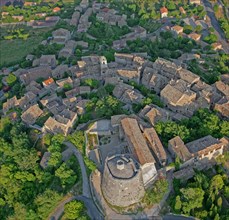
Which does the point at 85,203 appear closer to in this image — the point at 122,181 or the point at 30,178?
the point at 122,181

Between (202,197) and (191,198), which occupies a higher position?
(191,198)

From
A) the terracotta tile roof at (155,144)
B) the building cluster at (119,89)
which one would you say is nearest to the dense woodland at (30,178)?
the building cluster at (119,89)

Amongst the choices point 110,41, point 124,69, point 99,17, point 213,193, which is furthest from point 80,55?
point 213,193

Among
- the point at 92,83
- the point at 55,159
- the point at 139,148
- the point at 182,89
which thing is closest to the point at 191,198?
the point at 139,148

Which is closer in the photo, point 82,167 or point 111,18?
point 82,167

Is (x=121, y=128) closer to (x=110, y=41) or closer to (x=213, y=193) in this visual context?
(x=213, y=193)

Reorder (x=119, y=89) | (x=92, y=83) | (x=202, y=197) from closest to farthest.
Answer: (x=202, y=197)
(x=119, y=89)
(x=92, y=83)

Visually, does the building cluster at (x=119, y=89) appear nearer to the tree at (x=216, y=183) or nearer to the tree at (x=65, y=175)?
the tree at (x=65, y=175)
